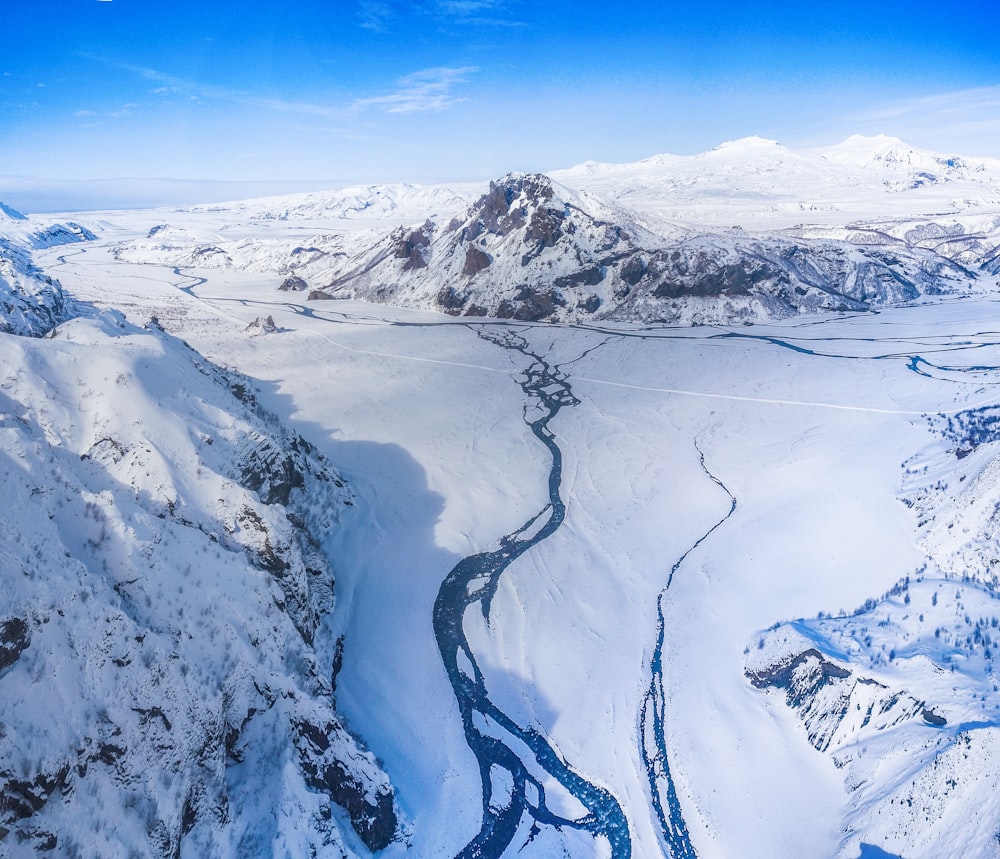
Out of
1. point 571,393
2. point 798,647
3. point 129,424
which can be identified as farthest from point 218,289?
point 798,647

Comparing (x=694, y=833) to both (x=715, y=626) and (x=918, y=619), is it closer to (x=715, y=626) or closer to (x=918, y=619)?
(x=715, y=626)

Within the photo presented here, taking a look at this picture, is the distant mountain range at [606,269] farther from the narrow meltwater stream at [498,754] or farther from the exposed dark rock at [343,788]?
the exposed dark rock at [343,788]

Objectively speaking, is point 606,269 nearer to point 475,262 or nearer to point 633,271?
point 633,271

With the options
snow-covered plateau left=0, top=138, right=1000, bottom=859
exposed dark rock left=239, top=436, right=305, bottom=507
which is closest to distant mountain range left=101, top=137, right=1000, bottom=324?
snow-covered plateau left=0, top=138, right=1000, bottom=859

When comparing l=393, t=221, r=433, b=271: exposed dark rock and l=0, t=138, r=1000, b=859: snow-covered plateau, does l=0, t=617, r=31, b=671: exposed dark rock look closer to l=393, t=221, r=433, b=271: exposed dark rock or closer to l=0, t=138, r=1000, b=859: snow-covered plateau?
l=0, t=138, r=1000, b=859: snow-covered plateau

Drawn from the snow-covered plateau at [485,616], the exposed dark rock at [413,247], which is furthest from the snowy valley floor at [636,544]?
the exposed dark rock at [413,247]

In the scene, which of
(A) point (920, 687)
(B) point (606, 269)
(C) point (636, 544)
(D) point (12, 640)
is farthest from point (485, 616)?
(B) point (606, 269)
